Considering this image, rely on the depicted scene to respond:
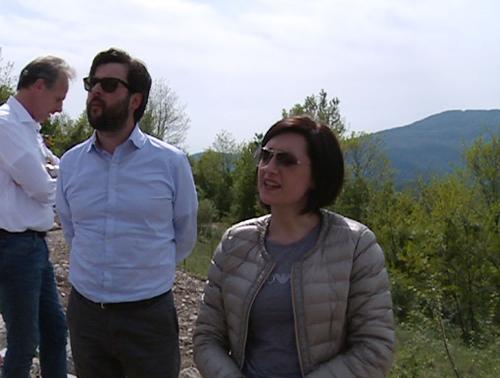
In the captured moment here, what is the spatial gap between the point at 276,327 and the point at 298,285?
16 cm

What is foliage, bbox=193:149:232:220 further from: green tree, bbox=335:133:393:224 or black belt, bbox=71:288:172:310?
black belt, bbox=71:288:172:310

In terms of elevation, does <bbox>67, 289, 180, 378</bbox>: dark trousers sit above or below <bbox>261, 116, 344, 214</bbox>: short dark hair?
below

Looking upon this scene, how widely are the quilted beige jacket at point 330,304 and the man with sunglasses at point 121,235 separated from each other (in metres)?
0.51

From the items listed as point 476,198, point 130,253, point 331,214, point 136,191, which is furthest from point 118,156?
point 476,198

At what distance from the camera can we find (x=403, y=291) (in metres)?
15.8

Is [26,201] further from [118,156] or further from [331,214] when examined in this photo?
[331,214]

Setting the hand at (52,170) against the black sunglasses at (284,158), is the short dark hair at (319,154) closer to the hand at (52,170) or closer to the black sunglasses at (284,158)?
the black sunglasses at (284,158)

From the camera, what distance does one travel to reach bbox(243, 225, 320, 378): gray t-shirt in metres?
2.20

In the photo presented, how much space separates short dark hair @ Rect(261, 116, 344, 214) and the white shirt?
51.8 inches

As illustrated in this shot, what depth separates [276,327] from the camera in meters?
2.21

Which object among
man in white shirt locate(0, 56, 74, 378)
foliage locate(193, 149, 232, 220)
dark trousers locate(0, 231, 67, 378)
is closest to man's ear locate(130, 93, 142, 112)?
man in white shirt locate(0, 56, 74, 378)

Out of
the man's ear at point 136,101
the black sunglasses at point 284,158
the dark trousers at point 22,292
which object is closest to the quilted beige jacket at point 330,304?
the black sunglasses at point 284,158

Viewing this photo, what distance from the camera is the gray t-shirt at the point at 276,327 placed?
86.4 inches

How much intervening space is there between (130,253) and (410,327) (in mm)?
7715
